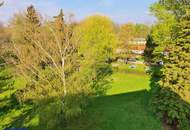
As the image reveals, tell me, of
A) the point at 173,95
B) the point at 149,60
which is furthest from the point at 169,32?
the point at 149,60

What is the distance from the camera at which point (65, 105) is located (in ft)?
54.7

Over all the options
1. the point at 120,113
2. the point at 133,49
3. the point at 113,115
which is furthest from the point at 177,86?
the point at 133,49

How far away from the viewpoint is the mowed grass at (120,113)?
21.3m

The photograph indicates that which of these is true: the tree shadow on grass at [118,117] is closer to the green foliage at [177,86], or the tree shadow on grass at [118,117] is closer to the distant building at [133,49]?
the green foliage at [177,86]

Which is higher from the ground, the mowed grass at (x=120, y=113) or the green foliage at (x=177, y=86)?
the green foliage at (x=177, y=86)

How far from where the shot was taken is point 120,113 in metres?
24.0

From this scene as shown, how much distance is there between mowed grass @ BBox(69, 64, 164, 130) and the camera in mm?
21312

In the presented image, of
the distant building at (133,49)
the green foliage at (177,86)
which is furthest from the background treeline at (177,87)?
the distant building at (133,49)

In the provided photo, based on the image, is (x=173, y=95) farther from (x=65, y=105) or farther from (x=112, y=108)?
(x=65, y=105)

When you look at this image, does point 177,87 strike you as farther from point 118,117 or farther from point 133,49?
point 133,49

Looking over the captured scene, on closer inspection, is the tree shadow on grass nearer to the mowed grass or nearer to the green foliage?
the mowed grass

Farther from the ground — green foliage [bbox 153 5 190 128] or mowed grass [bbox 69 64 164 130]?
green foliage [bbox 153 5 190 128]

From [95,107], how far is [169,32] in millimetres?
14108

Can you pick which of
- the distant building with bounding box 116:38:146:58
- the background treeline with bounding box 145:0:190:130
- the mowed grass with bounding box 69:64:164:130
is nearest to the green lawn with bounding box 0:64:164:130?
the mowed grass with bounding box 69:64:164:130
